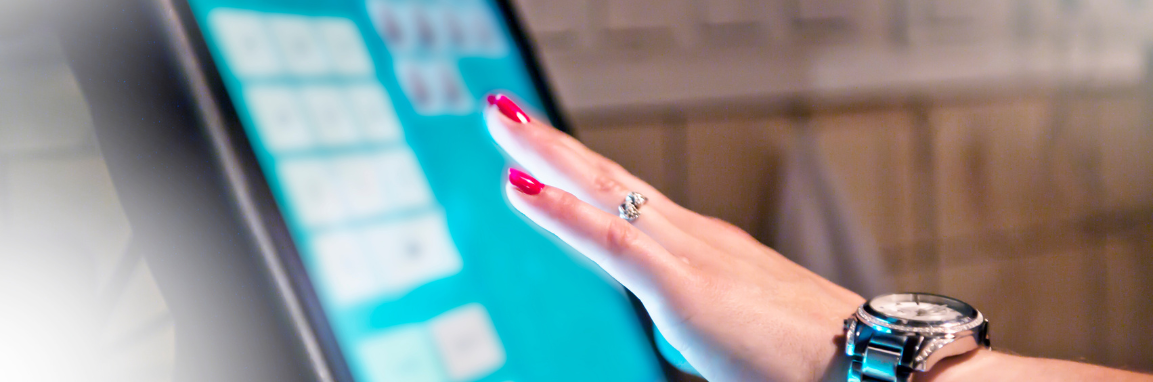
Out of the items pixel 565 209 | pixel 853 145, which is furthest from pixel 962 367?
pixel 853 145

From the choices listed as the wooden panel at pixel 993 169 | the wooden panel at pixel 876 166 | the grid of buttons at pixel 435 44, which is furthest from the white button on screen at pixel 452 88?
the wooden panel at pixel 993 169

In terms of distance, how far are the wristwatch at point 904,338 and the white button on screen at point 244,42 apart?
348 millimetres

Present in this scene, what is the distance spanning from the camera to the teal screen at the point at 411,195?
0.27 metres

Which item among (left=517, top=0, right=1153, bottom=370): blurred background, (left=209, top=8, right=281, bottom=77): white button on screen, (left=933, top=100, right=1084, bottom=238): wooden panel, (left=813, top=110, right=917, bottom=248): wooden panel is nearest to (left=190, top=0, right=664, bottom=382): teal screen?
(left=209, top=8, right=281, bottom=77): white button on screen

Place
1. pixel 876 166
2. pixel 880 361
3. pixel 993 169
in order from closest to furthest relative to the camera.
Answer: pixel 880 361 → pixel 876 166 → pixel 993 169

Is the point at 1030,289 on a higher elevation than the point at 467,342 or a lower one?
lower

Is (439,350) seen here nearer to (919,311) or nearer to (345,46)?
(345,46)

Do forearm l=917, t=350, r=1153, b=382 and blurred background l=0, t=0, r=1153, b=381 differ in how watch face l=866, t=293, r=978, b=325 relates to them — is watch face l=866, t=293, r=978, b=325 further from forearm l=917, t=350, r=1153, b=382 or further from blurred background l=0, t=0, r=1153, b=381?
blurred background l=0, t=0, r=1153, b=381

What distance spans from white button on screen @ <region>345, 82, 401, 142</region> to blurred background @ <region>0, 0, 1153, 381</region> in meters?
0.11

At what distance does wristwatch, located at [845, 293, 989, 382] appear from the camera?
340 millimetres

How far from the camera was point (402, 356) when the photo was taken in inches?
11.4

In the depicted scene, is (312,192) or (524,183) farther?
(524,183)

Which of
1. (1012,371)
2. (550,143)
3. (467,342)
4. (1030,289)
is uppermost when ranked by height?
(550,143)

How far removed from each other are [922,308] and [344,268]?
34cm
